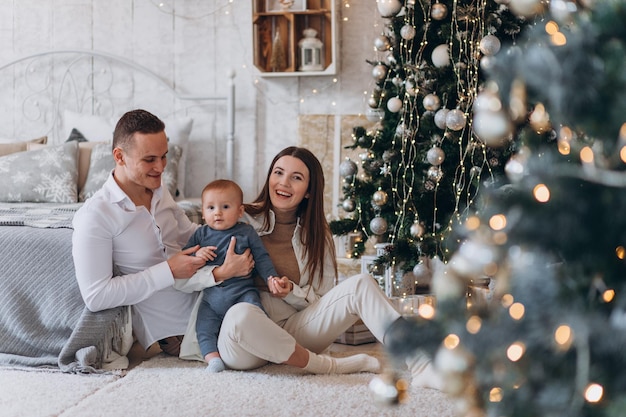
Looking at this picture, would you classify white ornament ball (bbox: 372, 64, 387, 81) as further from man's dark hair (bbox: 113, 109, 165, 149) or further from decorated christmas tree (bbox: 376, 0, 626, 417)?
decorated christmas tree (bbox: 376, 0, 626, 417)

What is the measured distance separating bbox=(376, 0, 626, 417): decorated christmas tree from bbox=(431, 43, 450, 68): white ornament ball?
233 cm

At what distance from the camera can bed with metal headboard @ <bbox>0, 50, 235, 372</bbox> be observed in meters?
2.55

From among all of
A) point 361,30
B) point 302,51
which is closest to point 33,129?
point 302,51

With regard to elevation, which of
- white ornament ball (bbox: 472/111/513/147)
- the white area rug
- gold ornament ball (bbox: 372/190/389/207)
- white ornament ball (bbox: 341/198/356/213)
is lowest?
the white area rug

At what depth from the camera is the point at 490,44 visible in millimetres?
3115

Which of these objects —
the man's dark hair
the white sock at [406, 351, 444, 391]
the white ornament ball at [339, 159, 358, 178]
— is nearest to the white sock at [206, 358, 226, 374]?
the white sock at [406, 351, 444, 391]

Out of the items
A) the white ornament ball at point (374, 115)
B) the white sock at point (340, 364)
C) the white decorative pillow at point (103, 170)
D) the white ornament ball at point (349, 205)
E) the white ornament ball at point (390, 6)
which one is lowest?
the white sock at point (340, 364)

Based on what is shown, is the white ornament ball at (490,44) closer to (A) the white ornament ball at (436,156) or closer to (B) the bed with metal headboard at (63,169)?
(A) the white ornament ball at (436,156)

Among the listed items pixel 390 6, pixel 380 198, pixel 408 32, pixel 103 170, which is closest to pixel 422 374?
pixel 380 198

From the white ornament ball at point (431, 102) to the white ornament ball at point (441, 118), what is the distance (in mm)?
31

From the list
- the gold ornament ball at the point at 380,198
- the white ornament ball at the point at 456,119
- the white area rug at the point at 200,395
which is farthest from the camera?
the gold ornament ball at the point at 380,198

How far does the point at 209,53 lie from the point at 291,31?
0.53 metres

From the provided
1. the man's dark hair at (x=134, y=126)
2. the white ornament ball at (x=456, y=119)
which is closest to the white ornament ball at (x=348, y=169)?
the white ornament ball at (x=456, y=119)

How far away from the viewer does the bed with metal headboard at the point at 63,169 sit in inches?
101
